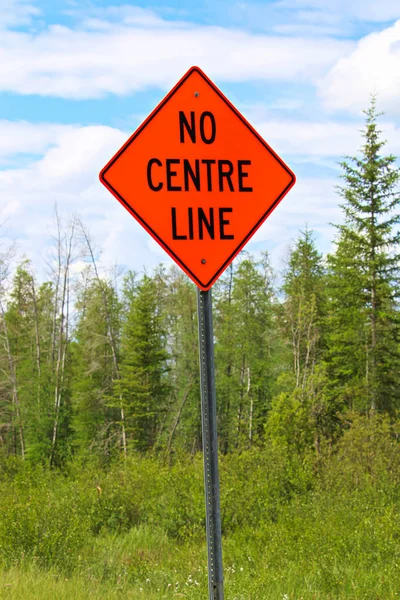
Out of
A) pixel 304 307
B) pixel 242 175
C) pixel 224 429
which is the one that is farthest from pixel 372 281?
pixel 242 175

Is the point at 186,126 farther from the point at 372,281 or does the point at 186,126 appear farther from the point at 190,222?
the point at 372,281

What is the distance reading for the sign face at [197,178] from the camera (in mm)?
3699

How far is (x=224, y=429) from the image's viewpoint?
48.8 m

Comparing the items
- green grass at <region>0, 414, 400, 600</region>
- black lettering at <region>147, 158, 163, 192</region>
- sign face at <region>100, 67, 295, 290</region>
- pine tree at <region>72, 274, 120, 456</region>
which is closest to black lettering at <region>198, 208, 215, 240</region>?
sign face at <region>100, 67, 295, 290</region>

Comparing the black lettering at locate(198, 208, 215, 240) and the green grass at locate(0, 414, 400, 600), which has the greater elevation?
the black lettering at locate(198, 208, 215, 240)

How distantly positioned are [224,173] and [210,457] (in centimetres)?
160

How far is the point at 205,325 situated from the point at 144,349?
40932 millimetres

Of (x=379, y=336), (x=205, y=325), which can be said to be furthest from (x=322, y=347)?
(x=205, y=325)

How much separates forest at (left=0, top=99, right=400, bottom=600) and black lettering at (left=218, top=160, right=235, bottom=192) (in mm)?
3573

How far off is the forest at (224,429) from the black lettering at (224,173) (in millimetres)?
3573

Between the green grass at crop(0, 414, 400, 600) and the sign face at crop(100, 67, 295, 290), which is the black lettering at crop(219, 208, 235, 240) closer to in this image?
the sign face at crop(100, 67, 295, 290)

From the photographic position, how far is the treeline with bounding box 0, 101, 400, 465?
37.8 m

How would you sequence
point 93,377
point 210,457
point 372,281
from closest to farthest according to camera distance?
point 210,457, point 372,281, point 93,377

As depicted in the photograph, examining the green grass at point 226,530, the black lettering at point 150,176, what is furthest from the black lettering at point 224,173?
the green grass at point 226,530
